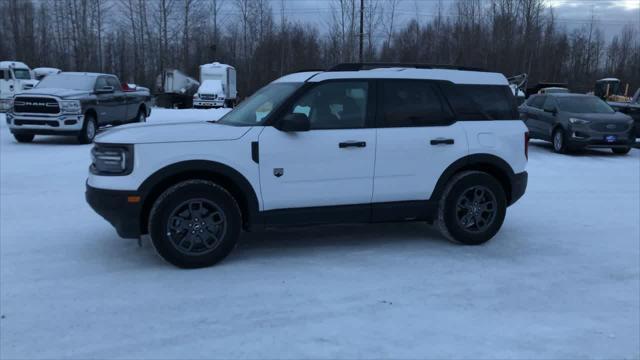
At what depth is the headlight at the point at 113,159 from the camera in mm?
4867

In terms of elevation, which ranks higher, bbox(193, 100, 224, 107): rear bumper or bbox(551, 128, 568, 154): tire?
bbox(193, 100, 224, 107): rear bumper

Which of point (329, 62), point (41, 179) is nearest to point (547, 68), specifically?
point (329, 62)

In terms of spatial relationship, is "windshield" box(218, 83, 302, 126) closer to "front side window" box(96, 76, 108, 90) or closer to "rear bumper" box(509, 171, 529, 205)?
"rear bumper" box(509, 171, 529, 205)

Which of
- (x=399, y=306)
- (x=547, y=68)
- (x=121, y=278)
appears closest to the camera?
(x=399, y=306)

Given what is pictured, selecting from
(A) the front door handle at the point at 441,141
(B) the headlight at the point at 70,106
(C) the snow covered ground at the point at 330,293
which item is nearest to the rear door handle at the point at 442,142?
(A) the front door handle at the point at 441,141

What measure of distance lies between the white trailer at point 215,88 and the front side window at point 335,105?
108 feet

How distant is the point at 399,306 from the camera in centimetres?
429

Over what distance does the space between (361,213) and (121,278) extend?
7.61 feet

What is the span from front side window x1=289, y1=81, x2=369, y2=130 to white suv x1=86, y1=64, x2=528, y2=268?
1 cm

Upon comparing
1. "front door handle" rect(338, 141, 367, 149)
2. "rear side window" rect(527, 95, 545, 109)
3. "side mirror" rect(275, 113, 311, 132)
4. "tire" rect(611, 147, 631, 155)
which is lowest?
"tire" rect(611, 147, 631, 155)

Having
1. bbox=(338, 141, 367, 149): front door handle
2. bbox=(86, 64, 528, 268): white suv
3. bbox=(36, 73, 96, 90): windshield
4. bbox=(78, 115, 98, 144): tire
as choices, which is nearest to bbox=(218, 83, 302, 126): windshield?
bbox=(86, 64, 528, 268): white suv

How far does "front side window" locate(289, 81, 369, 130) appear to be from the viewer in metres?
5.34

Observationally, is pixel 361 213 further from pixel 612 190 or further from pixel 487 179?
pixel 612 190

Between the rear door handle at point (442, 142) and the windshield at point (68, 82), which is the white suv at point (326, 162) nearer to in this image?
the rear door handle at point (442, 142)
